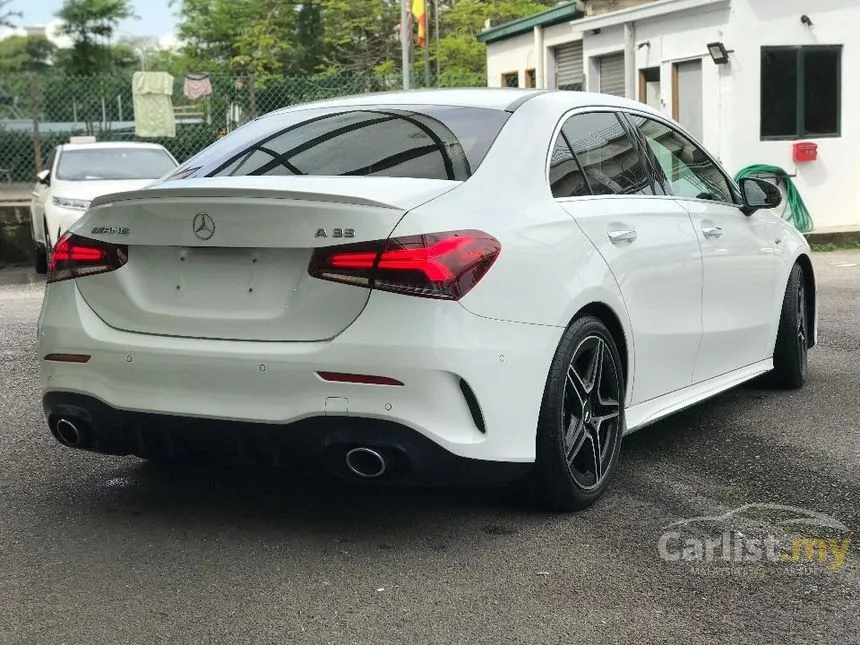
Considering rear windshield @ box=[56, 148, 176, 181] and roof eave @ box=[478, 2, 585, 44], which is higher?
roof eave @ box=[478, 2, 585, 44]

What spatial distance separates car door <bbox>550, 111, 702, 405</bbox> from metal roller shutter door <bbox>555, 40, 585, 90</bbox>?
1825cm

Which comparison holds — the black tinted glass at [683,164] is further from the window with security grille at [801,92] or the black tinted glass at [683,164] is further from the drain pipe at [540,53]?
the drain pipe at [540,53]

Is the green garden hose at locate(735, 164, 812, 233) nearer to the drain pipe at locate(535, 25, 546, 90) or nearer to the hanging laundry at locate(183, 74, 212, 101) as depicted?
the drain pipe at locate(535, 25, 546, 90)

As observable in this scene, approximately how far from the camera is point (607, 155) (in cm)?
518

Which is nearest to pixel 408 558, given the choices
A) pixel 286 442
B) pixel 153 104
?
pixel 286 442

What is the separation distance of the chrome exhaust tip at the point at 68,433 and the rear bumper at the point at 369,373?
14cm

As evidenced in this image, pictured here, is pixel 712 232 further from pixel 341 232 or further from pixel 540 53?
pixel 540 53

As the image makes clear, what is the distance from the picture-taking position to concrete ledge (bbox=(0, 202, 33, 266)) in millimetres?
17047

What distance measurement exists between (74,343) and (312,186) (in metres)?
1.03

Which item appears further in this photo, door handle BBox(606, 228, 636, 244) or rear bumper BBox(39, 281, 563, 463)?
door handle BBox(606, 228, 636, 244)

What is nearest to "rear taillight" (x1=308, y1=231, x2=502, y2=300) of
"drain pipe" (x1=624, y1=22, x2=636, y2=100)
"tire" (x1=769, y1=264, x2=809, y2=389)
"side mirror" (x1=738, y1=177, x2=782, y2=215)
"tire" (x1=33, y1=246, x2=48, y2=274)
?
"side mirror" (x1=738, y1=177, x2=782, y2=215)

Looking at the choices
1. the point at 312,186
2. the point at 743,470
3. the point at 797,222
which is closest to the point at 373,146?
the point at 312,186

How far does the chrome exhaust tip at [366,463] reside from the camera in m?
3.98

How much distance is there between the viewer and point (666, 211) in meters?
5.36
